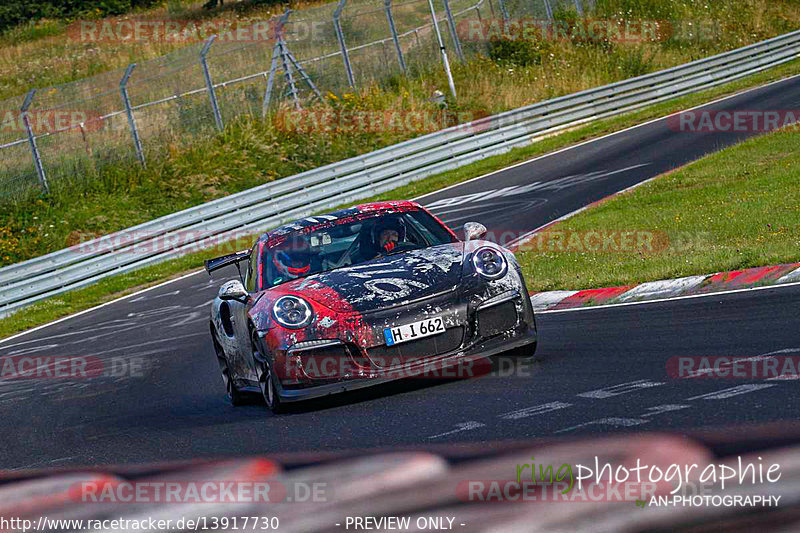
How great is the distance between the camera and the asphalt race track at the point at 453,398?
5.63 metres

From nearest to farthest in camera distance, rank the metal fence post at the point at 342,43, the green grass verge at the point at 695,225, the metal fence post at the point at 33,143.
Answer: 1. the green grass verge at the point at 695,225
2. the metal fence post at the point at 33,143
3. the metal fence post at the point at 342,43

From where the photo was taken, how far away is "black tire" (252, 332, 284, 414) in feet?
24.7

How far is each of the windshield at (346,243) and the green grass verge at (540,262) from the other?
3.31 m

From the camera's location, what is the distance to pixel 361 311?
285 inches

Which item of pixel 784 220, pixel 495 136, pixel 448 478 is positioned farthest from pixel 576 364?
pixel 495 136

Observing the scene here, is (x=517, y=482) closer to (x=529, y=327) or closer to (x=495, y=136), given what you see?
(x=529, y=327)

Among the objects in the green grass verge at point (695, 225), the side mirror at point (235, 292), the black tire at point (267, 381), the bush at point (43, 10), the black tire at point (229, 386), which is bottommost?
the green grass verge at point (695, 225)

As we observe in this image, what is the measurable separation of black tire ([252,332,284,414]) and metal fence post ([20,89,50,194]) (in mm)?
19596

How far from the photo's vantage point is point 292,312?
744 cm

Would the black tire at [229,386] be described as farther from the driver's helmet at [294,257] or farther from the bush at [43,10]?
the bush at [43,10]

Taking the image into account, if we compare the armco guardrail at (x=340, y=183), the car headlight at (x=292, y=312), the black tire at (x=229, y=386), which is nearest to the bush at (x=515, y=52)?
the armco guardrail at (x=340, y=183)

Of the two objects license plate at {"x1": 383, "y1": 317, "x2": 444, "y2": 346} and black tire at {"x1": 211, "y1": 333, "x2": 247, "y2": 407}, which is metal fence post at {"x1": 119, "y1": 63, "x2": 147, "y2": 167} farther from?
license plate at {"x1": 383, "y1": 317, "x2": 444, "y2": 346}

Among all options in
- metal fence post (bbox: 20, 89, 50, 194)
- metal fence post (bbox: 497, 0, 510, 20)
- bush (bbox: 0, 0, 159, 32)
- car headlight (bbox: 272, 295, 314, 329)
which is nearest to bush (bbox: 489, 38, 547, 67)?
metal fence post (bbox: 497, 0, 510, 20)

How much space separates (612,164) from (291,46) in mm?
12753
